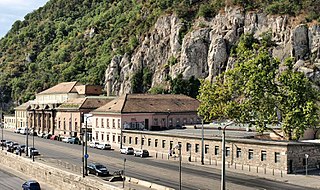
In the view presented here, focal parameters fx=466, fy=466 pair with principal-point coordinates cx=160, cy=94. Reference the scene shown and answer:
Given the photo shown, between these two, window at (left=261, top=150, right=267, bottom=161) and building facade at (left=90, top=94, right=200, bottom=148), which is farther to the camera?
building facade at (left=90, top=94, right=200, bottom=148)

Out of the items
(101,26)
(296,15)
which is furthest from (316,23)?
(101,26)

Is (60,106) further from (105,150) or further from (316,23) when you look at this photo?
(316,23)

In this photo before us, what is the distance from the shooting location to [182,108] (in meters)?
87.9

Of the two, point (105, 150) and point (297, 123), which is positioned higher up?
point (297, 123)

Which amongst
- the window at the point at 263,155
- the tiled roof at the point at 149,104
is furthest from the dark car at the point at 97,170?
the tiled roof at the point at 149,104

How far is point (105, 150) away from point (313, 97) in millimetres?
34277

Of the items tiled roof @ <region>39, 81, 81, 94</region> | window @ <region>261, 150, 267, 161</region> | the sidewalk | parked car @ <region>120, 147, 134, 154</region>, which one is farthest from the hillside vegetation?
the sidewalk

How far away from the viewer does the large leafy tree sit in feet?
179

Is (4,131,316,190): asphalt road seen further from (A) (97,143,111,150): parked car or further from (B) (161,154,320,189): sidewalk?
(A) (97,143,111,150): parked car

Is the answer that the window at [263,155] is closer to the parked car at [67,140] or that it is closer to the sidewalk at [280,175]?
the sidewalk at [280,175]

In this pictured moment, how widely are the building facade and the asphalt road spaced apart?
6012mm

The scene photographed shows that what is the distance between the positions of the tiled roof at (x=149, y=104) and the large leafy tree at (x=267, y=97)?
2236 centimetres

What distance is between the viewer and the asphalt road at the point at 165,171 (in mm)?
44312

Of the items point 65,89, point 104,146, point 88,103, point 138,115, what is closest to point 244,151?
point 138,115
